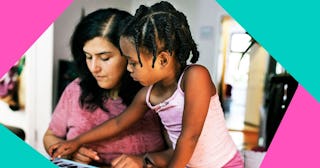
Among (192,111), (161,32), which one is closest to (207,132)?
(192,111)

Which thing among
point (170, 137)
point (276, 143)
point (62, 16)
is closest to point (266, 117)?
point (276, 143)

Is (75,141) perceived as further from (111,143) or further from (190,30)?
(190,30)

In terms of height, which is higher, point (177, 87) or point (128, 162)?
point (177, 87)

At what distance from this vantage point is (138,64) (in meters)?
0.59

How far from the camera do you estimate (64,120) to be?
0.78m

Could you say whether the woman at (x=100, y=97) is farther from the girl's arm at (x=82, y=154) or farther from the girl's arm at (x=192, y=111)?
the girl's arm at (x=192, y=111)

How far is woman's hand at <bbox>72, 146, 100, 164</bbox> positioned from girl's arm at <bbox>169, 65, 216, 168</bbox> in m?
0.22

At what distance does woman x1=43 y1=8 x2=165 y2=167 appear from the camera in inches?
27.4

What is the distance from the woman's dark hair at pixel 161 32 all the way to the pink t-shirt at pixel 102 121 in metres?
0.18

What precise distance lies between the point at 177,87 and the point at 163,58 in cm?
6

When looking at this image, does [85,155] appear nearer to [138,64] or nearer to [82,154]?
[82,154]

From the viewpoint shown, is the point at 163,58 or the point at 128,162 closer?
the point at 163,58

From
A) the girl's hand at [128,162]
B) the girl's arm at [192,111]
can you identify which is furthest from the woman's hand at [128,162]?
the girl's arm at [192,111]

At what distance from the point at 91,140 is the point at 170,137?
0.16m
